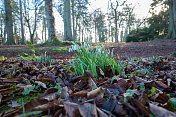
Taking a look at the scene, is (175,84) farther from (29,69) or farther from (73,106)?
(29,69)

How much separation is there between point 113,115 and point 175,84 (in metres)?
0.87

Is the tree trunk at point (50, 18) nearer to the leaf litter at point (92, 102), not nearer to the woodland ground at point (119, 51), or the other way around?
the woodland ground at point (119, 51)

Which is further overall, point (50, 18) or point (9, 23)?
point (9, 23)

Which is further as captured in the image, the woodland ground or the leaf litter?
the woodland ground

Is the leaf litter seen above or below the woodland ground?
below

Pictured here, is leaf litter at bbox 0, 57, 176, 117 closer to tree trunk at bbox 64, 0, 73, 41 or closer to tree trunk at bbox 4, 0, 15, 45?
tree trunk at bbox 64, 0, 73, 41

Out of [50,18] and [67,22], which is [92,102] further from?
[67,22]

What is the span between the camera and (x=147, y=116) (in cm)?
67

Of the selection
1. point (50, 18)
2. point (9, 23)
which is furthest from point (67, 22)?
point (9, 23)

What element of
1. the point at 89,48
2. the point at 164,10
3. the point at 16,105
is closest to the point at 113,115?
the point at 16,105

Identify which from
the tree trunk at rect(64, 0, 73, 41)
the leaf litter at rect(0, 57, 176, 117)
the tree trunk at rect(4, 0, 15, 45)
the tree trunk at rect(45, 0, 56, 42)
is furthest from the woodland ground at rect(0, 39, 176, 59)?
the tree trunk at rect(4, 0, 15, 45)

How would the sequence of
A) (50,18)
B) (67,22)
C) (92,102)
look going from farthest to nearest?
(67,22) < (50,18) < (92,102)

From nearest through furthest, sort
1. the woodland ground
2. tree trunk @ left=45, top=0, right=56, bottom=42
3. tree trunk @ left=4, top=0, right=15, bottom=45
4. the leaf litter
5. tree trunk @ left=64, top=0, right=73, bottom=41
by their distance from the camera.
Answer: the leaf litter → the woodland ground → tree trunk @ left=45, top=0, right=56, bottom=42 → tree trunk @ left=4, top=0, right=15, bottom=45 → tree trunk @ left=64, top=0, right=73, bottom=41

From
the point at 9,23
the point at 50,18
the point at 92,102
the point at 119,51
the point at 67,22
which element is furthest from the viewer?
the point at 67,22
